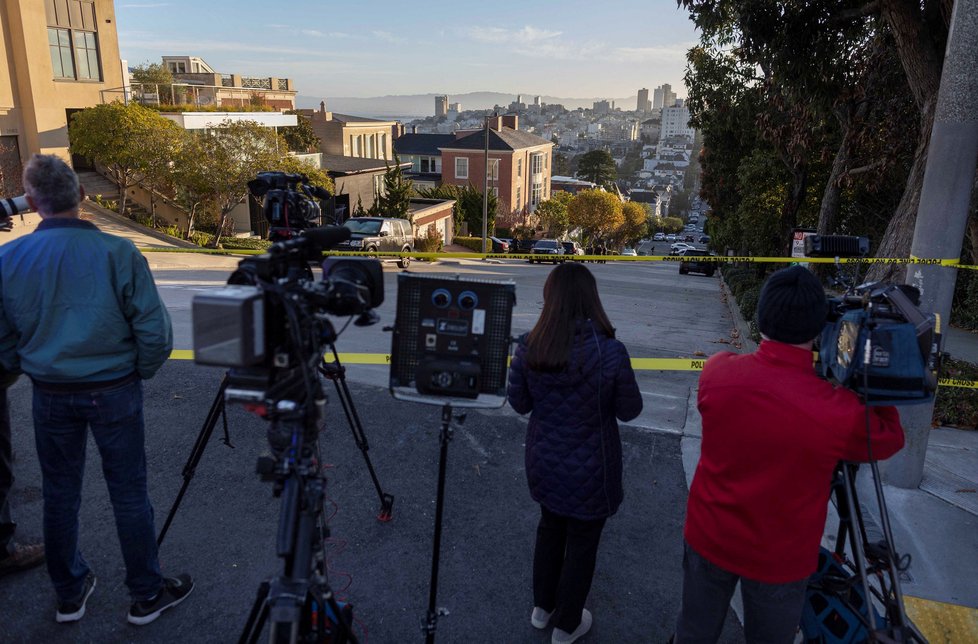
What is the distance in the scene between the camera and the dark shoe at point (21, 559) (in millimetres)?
3693

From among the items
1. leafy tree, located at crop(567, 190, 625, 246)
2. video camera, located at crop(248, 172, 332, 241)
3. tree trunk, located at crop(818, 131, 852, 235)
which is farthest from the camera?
leafy tree, located at crop(567, 190, 625, 246)

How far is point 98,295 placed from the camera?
3002 millimetres

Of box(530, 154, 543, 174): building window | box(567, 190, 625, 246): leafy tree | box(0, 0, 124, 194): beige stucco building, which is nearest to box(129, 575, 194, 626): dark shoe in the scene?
box(0, 0, 124, 194): beige stucco building

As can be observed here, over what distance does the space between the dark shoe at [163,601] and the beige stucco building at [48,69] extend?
2385cm

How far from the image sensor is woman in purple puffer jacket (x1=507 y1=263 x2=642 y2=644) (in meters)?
2.96

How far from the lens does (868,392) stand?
234 centimetres

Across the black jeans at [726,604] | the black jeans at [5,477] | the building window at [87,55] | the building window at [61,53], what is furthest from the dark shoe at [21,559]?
the building window at [87,55]

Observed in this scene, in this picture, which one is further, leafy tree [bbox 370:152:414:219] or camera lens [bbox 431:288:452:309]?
leafy tree [bbox 370:152:414:219]

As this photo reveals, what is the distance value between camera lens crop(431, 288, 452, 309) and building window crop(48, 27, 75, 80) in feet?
96.1

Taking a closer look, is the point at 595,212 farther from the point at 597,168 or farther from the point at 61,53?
the point at 597,168

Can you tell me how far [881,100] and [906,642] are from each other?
13266mm

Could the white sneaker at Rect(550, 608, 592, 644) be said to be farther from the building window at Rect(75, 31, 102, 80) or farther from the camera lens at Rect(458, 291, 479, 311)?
the building window at Rect(75, 31, 102, 80)

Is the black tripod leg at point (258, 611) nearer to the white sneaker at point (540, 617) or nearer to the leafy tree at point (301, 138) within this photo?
the white sneaker at point (540, 617)

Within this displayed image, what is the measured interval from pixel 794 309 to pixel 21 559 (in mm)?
4265
